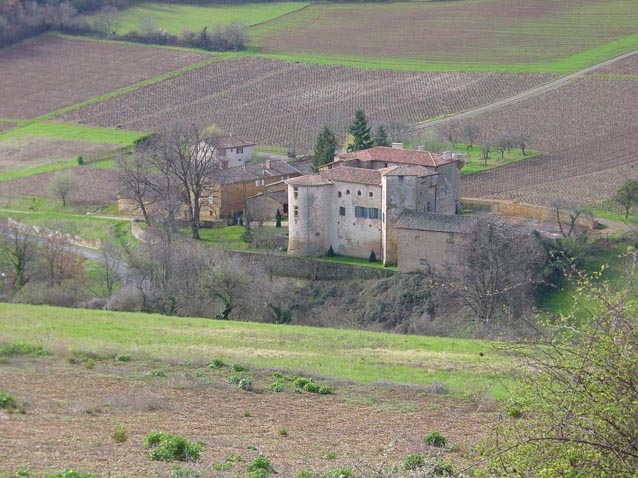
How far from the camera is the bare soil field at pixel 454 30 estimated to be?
339 ft

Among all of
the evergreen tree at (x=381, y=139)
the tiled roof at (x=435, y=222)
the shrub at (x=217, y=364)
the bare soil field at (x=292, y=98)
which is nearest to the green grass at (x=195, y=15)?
the bare soil field at (x=292, y=98)

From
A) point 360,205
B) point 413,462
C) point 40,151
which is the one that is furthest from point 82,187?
point 413,462

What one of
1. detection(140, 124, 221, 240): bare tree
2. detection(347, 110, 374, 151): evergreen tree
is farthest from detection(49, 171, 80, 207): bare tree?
detection(347, 110, 374, 151): evergreen tree

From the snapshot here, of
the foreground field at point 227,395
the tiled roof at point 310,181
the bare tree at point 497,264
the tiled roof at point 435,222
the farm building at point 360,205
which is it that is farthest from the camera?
the tiled roof at point 310,181

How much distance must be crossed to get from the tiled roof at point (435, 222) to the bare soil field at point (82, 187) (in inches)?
867

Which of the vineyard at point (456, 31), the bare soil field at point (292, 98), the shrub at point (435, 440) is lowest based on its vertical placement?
the shrub at point (435, 440)

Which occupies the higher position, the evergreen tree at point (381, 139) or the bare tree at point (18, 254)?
the evergreen tree at point (381, 139)

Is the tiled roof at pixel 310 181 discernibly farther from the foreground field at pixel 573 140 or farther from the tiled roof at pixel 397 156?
the foreground field at pixel 573 140

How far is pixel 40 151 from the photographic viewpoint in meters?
81.8

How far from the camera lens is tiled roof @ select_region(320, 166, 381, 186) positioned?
54.2 m

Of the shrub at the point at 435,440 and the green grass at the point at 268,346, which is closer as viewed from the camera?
the shrub at the point at 435,440

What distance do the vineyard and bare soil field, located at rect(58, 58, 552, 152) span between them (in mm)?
4481

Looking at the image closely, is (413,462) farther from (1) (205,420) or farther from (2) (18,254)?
(2) (18,254)

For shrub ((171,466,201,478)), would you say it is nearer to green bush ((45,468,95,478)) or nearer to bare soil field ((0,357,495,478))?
bare soil field ((0,357,495,478))
